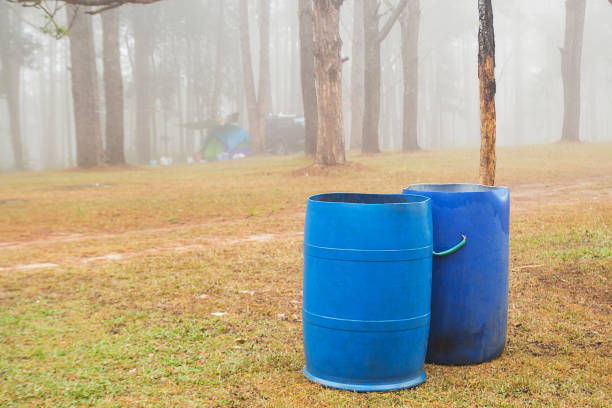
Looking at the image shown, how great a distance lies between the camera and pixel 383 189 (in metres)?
13.0

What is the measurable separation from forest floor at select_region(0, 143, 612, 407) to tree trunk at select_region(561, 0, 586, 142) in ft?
54.4

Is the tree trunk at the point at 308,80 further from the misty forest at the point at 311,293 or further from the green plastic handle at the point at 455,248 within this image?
the green plastic handle at the point at 455,248

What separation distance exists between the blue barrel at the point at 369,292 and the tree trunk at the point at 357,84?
25983 millimetres

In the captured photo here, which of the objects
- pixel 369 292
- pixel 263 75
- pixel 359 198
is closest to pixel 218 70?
pixel 263 75

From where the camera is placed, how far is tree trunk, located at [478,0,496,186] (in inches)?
214

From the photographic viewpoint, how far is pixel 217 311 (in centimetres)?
510

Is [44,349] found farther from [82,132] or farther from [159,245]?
[82,132]

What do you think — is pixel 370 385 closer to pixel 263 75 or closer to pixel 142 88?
pixel 263 75

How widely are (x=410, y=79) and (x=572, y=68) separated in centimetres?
732

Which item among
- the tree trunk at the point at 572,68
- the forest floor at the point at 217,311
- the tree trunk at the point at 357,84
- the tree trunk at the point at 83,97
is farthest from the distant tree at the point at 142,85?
the forest floor at the point at 217,311

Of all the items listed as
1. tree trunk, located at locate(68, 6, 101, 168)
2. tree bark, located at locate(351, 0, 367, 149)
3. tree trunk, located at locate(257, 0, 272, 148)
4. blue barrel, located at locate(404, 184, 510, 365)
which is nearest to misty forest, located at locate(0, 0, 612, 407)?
blue barrel, located at locate(404, 184, 510, 365)

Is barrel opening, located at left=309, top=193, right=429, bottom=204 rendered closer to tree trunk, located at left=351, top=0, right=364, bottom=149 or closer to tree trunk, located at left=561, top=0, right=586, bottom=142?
tree trunk, located at left=561, top=0, right=586, bottom=142

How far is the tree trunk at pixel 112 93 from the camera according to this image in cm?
2156

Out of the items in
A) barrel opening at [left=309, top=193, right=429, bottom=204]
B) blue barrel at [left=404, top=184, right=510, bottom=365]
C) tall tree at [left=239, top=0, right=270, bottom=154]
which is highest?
tall tree at [left=239, top=0, right=270, bottom=154]
